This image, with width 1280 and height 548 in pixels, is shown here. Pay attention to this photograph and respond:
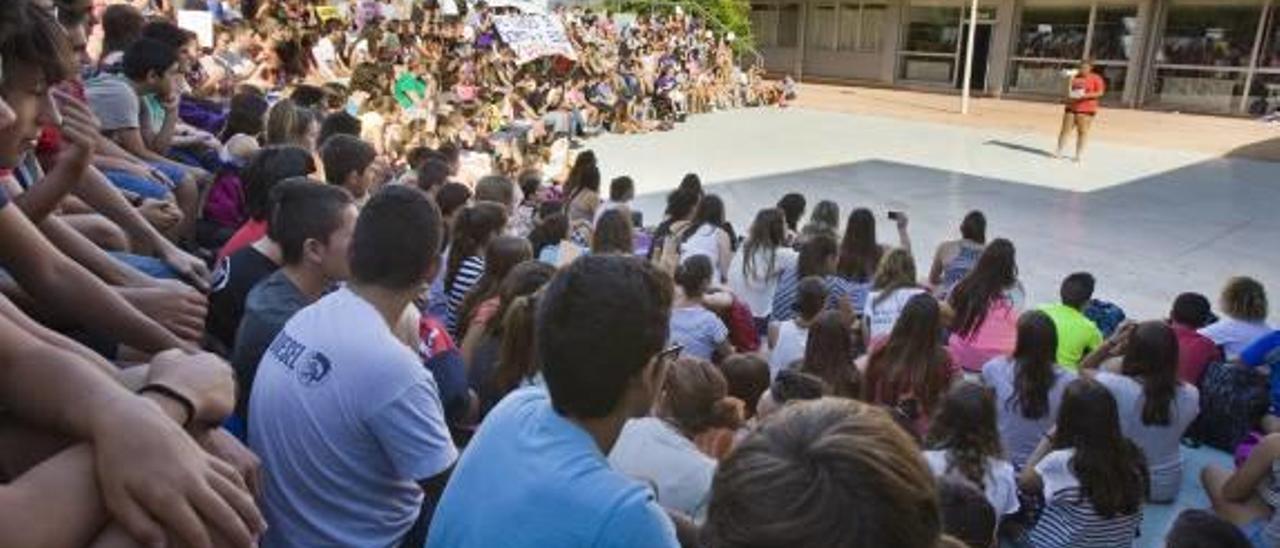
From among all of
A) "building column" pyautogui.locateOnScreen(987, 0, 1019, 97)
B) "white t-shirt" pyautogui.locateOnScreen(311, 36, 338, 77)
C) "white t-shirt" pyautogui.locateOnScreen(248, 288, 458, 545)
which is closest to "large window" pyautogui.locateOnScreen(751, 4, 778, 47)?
"building column" pyautogui.locateOnScreen(987, 0, 1019, 97)

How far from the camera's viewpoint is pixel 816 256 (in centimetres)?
606

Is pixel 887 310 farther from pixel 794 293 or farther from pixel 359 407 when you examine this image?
pixel 359 407

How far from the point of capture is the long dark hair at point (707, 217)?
682cm

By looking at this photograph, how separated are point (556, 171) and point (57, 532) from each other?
10.8 meters

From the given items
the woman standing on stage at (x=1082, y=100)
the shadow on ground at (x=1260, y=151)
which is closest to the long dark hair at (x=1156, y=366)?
the woman standing on stage at (x=1082, y=100)

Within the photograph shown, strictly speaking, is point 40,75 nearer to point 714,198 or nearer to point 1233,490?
point 1233,490

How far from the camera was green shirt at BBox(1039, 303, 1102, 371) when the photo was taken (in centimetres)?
553

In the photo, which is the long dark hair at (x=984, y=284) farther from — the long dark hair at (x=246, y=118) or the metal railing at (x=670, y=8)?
the metal railing at (x=670, y=8)

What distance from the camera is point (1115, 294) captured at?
8.20 metres

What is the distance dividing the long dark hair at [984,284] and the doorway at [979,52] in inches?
893

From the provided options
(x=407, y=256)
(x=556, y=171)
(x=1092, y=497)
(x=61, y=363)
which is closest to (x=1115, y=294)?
(x=1092, y=497)

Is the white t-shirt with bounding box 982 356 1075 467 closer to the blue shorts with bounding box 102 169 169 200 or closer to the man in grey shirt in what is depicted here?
the man in grey shirt

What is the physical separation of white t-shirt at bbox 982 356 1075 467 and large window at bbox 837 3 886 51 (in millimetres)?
26196

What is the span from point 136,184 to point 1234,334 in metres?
5.66
